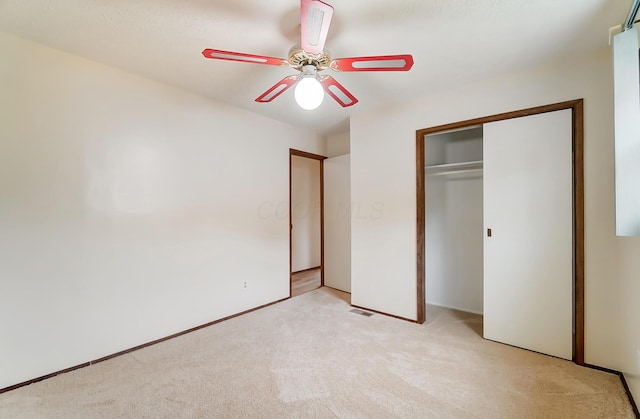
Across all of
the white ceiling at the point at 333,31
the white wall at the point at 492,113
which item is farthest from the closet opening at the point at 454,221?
the white ceiling at the point at 333,31

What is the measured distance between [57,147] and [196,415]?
7.17 ft

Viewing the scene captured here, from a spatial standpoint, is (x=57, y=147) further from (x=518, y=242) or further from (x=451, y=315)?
(x=451, y=315)

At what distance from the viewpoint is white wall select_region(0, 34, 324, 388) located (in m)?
1.99

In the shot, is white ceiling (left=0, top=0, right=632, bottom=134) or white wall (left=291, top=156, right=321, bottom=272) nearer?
white ceiling (left=0, top=0, right=632, bottom=134)

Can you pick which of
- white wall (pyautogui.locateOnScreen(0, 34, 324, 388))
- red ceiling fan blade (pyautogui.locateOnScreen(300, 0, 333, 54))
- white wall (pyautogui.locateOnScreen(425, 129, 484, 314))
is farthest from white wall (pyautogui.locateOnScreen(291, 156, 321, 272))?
red ceiling fan blade (pyautogui.locateOnScreen(300, 0, 333, 54))

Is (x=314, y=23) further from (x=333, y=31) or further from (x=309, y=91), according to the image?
(x=333, y=31)

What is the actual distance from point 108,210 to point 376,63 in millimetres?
2422

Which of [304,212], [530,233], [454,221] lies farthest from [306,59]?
[304,212]

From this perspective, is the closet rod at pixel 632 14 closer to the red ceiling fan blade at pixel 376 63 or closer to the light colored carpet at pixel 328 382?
the red ceiling fan blade at pixel 376 63

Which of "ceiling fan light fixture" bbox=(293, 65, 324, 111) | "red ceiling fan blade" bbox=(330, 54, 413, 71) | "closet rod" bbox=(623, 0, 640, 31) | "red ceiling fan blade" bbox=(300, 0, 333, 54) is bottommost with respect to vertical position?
"ceiling fan light fixture" bbox=(293, 65, 324, 111)

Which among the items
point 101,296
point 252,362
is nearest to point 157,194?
point 101,296

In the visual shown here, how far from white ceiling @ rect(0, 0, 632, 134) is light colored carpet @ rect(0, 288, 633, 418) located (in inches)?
95.9

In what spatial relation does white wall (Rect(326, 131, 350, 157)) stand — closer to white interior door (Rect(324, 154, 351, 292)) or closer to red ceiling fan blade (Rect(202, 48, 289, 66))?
white interior door (Rect(324, 154, 351, 292))

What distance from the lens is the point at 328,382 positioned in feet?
6.50
